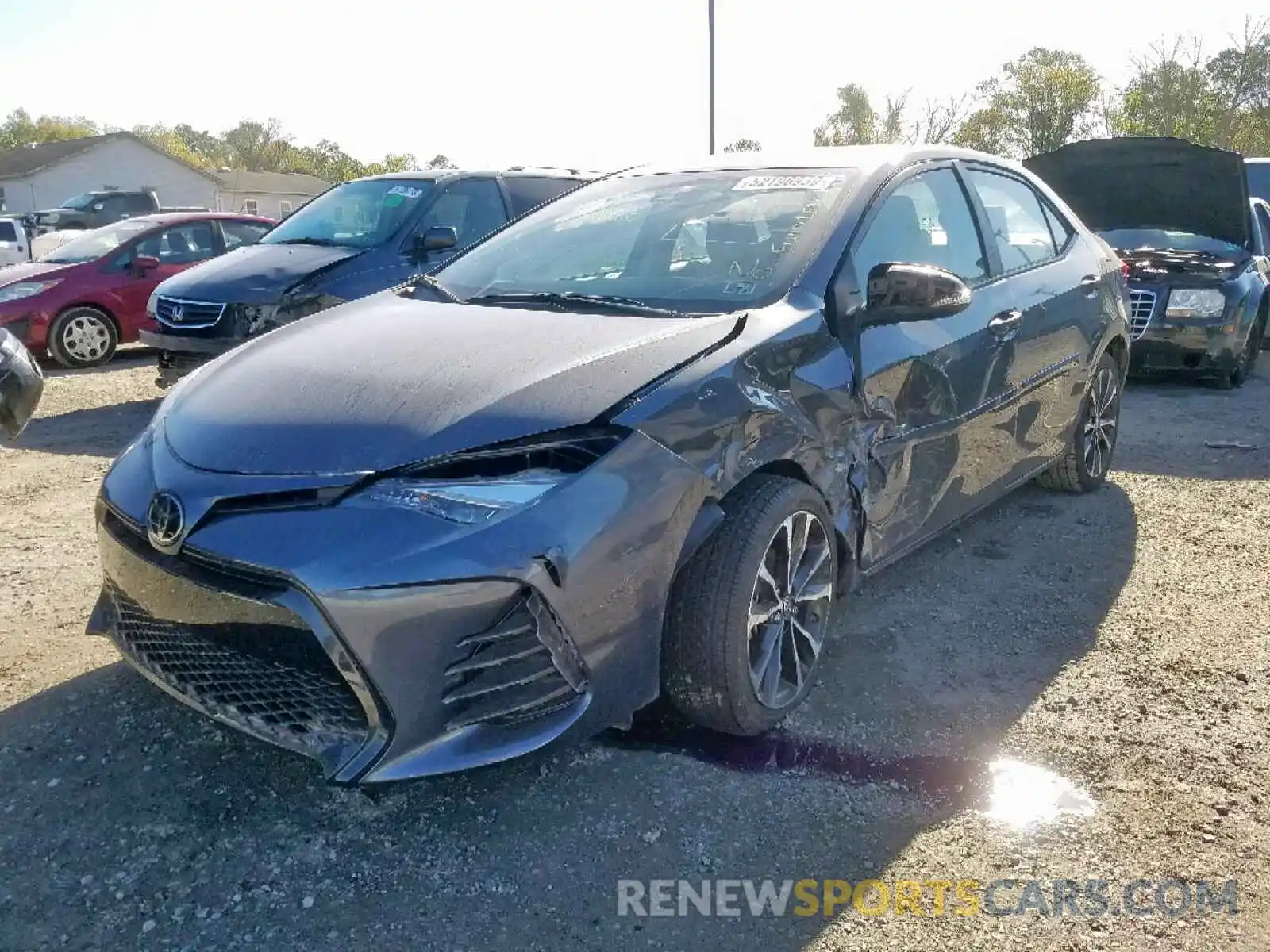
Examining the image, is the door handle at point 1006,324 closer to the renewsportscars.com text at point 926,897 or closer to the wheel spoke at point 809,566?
the wheel spoke at point 809,566

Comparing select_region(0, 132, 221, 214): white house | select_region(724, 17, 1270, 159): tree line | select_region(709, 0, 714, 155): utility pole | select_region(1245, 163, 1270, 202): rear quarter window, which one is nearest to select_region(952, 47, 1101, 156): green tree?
select_region(724, 17, 1270, 159): tree line

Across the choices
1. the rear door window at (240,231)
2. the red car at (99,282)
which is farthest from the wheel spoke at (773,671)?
the rear door window at (240,231)

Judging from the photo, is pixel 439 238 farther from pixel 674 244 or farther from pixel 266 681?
pixel 266 681

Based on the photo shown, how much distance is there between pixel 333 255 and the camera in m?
7.38

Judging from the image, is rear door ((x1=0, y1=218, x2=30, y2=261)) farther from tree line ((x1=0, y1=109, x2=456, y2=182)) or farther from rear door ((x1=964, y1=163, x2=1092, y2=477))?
tree line ((x1=0, y1=109, x2=456, y2=182))

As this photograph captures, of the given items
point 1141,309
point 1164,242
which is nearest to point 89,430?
point 1141,309

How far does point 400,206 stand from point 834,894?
6561 mm

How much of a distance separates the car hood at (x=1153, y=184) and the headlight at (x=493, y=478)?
7.94m

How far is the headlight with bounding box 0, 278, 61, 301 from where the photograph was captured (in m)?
9.30

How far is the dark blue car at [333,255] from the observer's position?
705 centimetres

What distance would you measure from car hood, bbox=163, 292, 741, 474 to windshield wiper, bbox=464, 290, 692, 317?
7 cm

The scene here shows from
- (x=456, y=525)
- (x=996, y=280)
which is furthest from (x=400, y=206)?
(x=456, y=525)

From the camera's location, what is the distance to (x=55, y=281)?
946cm

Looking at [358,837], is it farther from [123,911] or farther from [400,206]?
[400,206]
